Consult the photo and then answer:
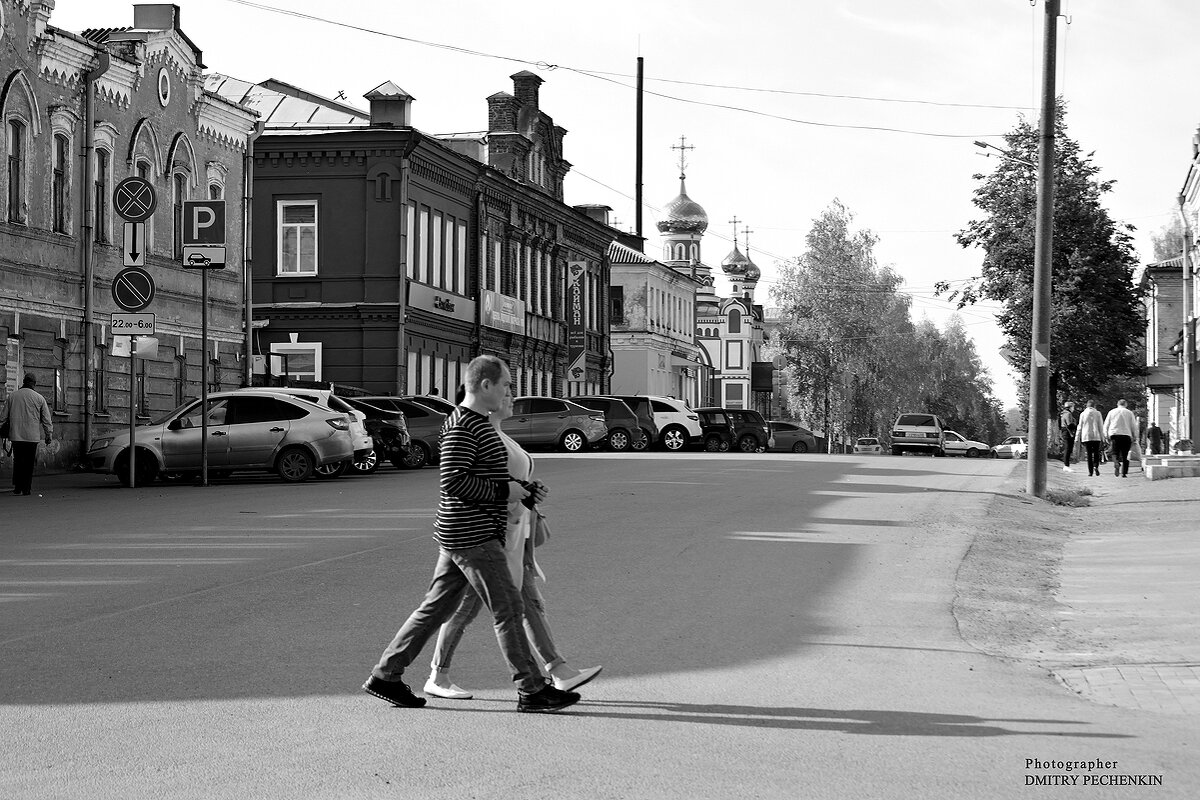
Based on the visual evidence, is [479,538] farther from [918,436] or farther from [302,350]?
[918,436]

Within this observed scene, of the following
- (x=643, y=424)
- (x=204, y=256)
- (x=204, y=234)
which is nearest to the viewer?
(x=204, y=256)

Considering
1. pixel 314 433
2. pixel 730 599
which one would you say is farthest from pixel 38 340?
pixel 730 599

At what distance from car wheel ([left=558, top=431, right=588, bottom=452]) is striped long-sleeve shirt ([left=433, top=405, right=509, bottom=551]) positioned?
38.9 m

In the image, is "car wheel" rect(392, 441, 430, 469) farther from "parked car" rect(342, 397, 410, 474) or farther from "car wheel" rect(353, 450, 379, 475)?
"car wheel" rect(353, 450, 379, 475)

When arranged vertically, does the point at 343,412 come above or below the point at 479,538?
above

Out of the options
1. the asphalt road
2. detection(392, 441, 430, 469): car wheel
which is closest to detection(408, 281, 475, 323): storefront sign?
detection(392, 441, 430, 469): car wheel

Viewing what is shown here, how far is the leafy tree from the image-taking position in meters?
56.1

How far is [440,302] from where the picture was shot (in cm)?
5122

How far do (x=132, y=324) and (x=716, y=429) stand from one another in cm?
3398

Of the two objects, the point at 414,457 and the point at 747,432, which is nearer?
the point at 414,457

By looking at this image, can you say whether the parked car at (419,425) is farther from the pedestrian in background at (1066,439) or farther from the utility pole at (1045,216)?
the pedestrian in background at (1066,439)

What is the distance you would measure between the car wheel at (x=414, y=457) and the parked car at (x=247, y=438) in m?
5.52

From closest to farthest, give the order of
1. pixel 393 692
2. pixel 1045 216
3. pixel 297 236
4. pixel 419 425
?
pixel 393 692, pixel 1045 216, pixel 419 425, pixel 297 236

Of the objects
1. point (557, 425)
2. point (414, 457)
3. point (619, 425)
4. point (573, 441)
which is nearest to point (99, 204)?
point (414, 457)
